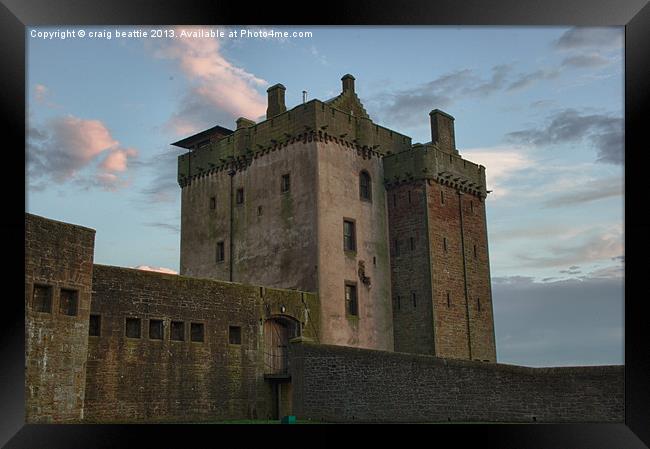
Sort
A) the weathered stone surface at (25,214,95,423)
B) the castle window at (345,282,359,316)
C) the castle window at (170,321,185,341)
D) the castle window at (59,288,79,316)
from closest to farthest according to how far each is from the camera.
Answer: the weathered stone surface at (25,214,95,423)
the castle window at (59,288,79,316)
the castle window at (170,321,185,341)
the castle window at (345,282,359,316)

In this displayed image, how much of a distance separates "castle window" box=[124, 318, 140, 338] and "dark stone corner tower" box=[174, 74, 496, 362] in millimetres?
8509

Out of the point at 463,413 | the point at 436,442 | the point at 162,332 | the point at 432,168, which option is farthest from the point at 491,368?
the point at 432,168

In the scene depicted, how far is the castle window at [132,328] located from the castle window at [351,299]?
400 inches

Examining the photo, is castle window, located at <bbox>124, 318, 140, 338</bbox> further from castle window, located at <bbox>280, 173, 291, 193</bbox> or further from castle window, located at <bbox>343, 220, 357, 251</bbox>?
castle window, located at <bbox>343, 220, 357, 251</bbox>

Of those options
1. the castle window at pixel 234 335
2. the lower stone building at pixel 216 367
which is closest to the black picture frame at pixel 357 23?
the lower stone building at pixel 216 367

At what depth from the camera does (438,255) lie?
32250 millimetres

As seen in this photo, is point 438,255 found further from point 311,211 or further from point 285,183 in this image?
point 285,183

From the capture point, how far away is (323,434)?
47.9 feet

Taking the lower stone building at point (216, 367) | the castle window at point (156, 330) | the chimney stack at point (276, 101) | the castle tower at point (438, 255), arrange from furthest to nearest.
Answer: the chimney stack at point (276, 101)
the castle tower at point (438, 255)
the castle window at point (156, 330)
the lower stone building at point (216, 367)

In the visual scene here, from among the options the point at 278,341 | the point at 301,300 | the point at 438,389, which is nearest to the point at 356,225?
the point at 301,300

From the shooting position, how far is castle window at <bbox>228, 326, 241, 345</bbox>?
88.5ft

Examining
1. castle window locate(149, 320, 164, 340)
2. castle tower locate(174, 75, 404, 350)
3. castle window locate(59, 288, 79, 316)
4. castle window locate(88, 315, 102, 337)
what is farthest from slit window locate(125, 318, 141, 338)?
castle tower locate(174, 75, 404, 350)

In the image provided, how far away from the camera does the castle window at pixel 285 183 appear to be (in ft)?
106

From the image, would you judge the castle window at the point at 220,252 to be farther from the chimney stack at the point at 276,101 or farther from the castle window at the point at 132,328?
the castle window at the point at 132,328
